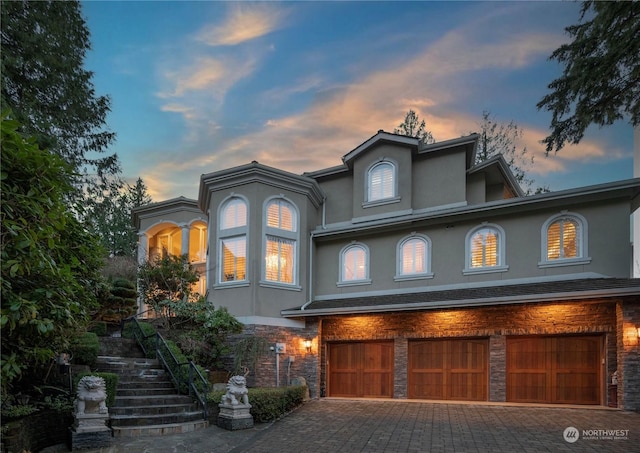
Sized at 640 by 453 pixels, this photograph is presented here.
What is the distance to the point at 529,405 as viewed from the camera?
40.6ft

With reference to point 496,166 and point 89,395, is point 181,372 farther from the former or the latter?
point 496,166

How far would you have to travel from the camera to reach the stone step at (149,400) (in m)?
10.1

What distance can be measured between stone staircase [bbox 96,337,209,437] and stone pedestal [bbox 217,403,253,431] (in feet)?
1.46

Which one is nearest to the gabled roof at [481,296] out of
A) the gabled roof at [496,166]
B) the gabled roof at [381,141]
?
the gabled roof at [496,166]

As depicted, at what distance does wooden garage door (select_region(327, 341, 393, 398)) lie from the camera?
14.8m

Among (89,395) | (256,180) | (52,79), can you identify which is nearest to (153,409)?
(89,395)

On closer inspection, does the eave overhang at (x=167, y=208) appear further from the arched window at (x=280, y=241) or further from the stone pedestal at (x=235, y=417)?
the stone pedestal at (x=235, y=417)

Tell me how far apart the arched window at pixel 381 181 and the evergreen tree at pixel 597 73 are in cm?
739

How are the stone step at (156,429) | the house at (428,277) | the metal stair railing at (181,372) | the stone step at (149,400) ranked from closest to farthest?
the stone step at (156,429) < the stone step at (149,400) < the metal stair railing at (181,372) < the house at (428,277)

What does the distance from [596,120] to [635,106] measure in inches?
25.5

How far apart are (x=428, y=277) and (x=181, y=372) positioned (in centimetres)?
806

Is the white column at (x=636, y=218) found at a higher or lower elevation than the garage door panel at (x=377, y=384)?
higher

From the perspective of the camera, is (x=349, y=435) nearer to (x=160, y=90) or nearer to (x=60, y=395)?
(x=60, y=395)

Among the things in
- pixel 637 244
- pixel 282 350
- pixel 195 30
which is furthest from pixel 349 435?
pixel 637 244
